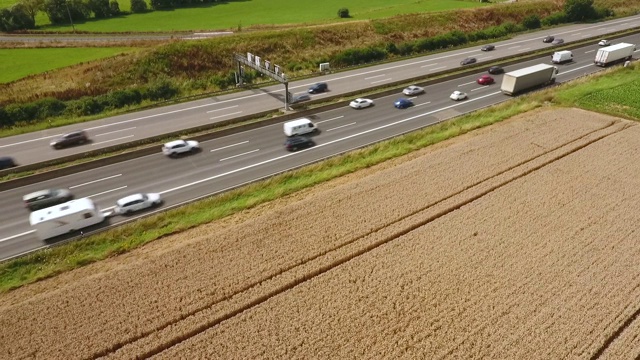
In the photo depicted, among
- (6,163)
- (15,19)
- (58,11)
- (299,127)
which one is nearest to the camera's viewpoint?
(6,163)

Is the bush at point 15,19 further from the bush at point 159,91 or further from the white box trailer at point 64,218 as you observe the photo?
the white box trailer at point 64,218

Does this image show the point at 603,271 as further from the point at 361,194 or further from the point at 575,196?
the point at 361,194

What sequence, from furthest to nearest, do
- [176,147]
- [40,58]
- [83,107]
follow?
1. [40,58]
2. [83,107]
3. [176,147]

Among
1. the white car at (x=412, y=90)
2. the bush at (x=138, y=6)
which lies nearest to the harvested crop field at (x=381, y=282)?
the white car at (x=412, y=90)

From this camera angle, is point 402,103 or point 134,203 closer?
point 134,203

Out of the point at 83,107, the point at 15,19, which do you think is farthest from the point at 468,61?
the point at 15,19

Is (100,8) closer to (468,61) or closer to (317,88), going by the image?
(317,88)

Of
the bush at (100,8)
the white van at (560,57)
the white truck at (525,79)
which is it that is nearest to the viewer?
the white truck at (525,79)
